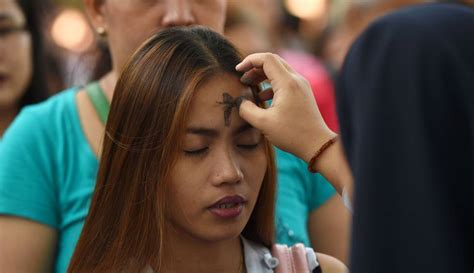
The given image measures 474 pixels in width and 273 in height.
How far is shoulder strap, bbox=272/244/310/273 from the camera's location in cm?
247

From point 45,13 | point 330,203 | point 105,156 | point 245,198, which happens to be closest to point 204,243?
point 245,198

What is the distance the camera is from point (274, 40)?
7.25 metres

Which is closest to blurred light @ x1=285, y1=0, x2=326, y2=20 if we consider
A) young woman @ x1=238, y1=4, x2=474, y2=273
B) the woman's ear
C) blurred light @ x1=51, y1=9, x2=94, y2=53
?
blurred light @ x1=51, y1=9, x2=94, y2=53

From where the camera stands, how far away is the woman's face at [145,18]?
2.81 meters

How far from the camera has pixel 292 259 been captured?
8.17ft

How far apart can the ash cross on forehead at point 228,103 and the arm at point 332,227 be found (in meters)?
0.66

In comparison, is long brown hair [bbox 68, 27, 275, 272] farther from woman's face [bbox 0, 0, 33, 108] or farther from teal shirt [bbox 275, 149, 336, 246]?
woman's face [bbox 0, 0, 33, 108]

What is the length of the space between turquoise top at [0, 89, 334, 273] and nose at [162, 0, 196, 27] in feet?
→ 1.27

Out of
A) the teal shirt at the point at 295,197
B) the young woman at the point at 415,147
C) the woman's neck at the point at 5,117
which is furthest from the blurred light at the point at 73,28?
the young woman at the point at 415,147

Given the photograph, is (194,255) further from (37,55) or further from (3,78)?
(37,55)

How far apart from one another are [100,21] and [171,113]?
0.81 m

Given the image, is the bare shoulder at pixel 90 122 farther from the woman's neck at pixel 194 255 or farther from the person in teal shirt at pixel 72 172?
the woman's neck at pixel 194 255

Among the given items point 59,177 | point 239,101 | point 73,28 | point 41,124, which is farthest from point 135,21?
point 73,28

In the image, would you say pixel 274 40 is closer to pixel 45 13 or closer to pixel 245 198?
pixel 45 13
